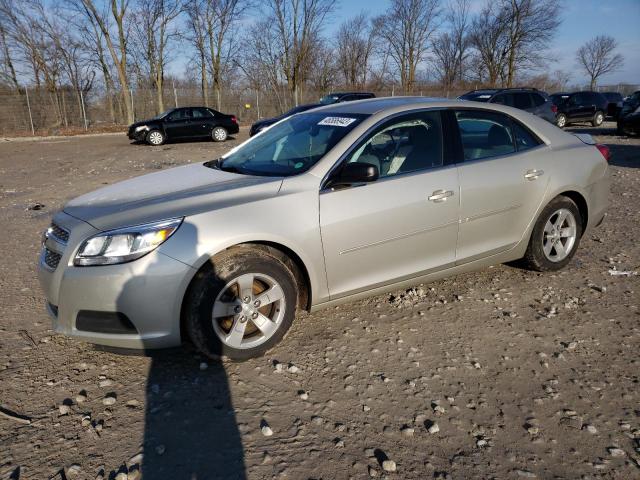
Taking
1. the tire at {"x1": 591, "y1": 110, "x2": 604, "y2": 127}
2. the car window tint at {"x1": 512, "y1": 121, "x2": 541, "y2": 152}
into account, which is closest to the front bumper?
the car window tint at {"x1": 512, "y1": 121, "x2": 541, "y2": 152}

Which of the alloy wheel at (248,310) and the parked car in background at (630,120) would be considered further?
the parked car in background at (630,120)

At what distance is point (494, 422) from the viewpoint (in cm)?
239

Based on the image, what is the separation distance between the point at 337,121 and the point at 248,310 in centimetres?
160

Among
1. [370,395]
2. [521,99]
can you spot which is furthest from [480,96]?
[370,395]

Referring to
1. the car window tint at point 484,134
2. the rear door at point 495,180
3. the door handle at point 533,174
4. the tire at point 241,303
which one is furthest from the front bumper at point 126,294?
the door handle at point 533,174

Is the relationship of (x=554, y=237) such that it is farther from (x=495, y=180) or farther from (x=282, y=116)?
(x=282, y=116)

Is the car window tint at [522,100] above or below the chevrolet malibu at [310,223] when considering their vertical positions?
above

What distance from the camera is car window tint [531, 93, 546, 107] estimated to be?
612 inches

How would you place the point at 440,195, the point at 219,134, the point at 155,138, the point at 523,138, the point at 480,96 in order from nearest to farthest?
1. the point at 440,195
2. the point at 523,138
3. the point at 480,96
4. the point at 155,138
5. the point at 219,134

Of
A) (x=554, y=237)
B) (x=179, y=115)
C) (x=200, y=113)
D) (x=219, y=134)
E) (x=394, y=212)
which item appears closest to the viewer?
(x=394, y=212)

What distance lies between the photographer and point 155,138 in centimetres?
1836

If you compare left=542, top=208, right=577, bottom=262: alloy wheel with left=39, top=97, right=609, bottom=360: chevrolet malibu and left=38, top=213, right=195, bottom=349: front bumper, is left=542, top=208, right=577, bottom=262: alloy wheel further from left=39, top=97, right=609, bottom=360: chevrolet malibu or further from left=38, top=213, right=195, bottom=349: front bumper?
left=38, top=213, right=195, bottom=349: front bumper

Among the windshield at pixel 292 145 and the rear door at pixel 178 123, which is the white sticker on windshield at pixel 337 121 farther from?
the rear door at pixel 178 123

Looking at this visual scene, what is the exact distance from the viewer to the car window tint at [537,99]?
15539 mm
